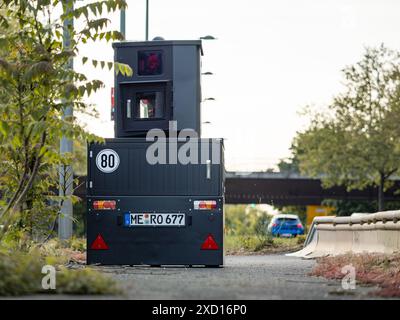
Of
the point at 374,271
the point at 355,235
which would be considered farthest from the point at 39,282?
the point at 355,235

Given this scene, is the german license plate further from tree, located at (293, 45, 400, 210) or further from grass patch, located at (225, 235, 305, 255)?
tree, located at (293, 45, 400, 210)

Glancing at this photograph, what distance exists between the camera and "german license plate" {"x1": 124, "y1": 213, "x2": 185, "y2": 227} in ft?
56.7

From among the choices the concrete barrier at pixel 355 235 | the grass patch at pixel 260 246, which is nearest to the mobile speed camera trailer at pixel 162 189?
the concrete barrier at pixel 355 235

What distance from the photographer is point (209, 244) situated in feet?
57.1

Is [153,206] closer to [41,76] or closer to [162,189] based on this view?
[162,189]

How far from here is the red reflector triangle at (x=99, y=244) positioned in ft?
57.0

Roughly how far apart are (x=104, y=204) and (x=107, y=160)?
70 centimetres

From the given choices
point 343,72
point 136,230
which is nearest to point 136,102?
point 136,230

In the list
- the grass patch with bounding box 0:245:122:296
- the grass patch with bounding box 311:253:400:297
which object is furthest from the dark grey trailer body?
the grass patch with bounding box 0:245:122:296

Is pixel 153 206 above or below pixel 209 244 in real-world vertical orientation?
above

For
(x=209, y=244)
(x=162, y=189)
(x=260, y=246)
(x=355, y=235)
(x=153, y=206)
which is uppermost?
(x=162, y=189)

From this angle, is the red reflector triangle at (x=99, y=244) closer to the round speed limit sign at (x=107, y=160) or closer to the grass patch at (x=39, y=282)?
the round speed limit sign at (x=107, y=160)

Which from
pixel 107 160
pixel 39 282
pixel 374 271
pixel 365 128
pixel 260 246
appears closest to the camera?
pixel 39 282

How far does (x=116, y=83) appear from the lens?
57.8 feet
